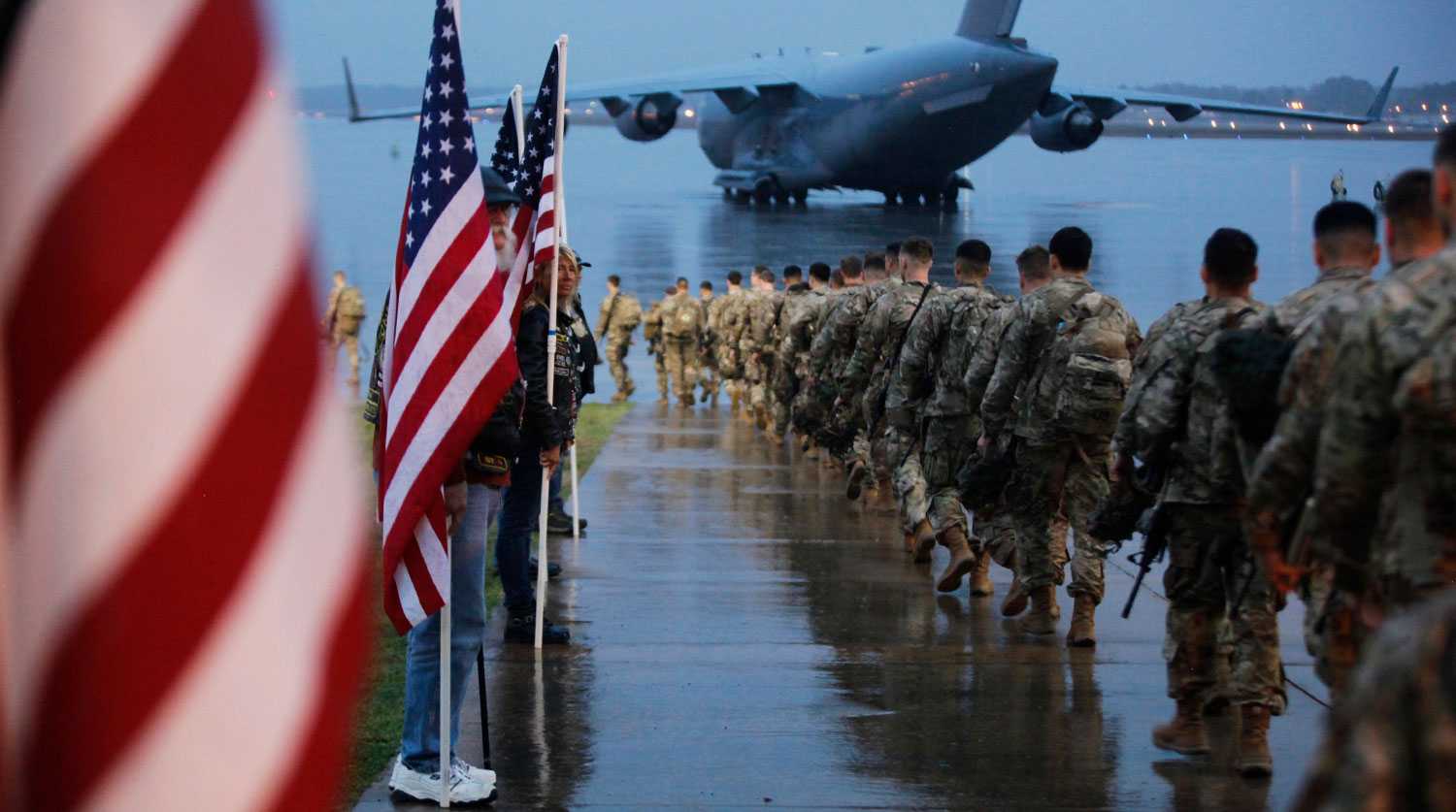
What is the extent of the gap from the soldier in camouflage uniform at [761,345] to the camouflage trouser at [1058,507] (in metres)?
11.3

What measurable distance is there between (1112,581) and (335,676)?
10.0 metres

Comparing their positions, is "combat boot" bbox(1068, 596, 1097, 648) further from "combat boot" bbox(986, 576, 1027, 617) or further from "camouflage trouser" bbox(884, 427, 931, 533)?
"camouflage trouser" bbox(884, 427, 931, 533)

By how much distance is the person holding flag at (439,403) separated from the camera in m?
6.13

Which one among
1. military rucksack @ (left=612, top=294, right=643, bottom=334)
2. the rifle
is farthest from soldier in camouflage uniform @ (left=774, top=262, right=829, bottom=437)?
the rifle

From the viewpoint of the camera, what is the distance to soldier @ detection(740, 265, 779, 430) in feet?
69.4

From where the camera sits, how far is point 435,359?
616 centimetres

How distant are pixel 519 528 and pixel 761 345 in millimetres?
12250

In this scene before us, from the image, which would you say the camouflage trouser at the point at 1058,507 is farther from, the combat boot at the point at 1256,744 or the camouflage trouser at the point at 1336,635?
the camouflage trouser at the point at 1336,635

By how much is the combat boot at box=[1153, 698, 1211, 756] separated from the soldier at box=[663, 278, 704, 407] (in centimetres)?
1933

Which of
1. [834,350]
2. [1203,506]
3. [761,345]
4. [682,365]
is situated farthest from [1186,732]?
[682,365]

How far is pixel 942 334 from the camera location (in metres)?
11.5

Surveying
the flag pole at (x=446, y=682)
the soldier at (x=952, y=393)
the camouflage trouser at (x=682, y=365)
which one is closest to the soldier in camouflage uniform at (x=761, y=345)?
the camouflage trouser at (x=682, y=365)

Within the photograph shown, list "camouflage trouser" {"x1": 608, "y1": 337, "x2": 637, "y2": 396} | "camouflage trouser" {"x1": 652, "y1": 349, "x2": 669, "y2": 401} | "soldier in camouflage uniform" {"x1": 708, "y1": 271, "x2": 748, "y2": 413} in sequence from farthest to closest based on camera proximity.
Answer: "camouflage trouser" {"x1": 608, "y1": 337, "x2": 637, "y2": 396}, "camouflage trouser" {"x1": 652, "y1": 349, "x2": 669, "y2": 401}, "soldier in camouflage uniform" {"x1": 708, "y1": 271, "x2": 748, "y2": 413}

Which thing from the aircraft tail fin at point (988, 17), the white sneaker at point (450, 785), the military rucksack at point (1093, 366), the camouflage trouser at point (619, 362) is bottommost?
the white sneaker at point (450, 785)
